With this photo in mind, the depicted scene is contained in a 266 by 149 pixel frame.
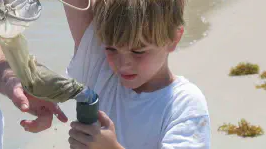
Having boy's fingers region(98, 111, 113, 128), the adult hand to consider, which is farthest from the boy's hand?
the adult hand

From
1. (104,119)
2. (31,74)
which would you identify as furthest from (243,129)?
(31,74)

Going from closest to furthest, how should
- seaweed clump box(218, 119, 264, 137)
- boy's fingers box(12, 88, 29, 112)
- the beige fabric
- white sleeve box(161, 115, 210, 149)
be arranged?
the beige fabric → boy's fingers box(12, 88, 29, 112) → white sleeve box(161, 115, 210, 149) → seaweed clump box(218, 119, 264, 137)

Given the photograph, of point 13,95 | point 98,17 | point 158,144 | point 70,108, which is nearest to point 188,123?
point 158,144

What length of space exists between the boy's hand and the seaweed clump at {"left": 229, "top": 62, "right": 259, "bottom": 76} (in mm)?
6061

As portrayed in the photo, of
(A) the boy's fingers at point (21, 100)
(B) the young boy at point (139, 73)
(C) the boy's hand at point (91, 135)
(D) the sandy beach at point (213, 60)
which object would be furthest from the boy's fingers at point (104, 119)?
(D) the sandy beach at point (213, 60)

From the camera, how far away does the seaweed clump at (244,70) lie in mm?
7809

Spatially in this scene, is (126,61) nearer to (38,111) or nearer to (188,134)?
(188,134)

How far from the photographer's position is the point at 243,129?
5879mm

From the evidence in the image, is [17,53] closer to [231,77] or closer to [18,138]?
[18,138]

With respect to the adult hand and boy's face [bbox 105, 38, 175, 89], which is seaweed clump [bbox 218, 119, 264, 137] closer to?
boy's face [bbox 105, 38, 175, 89]

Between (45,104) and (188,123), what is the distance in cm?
61

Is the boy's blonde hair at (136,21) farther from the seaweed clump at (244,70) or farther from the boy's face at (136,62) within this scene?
the seaweed clump at (244,70)

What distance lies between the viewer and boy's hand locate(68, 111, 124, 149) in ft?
→ 6.05

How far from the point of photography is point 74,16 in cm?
248
